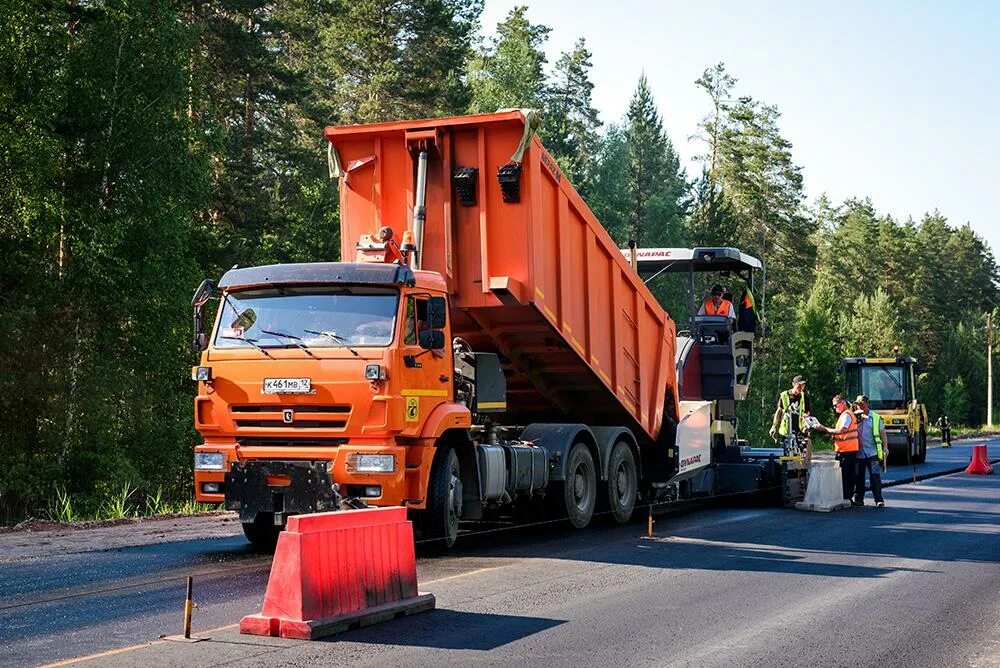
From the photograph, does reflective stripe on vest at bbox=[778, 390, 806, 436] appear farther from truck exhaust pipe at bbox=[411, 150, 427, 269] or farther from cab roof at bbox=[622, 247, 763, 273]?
truck exhaust pipe at bbox=[411, 150, 427, 269]

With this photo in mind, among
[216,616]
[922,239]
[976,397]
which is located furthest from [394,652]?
[922,239]

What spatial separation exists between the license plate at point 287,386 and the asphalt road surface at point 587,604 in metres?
1.58

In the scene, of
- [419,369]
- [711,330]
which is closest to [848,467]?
[711,330]

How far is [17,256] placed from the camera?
23547mm

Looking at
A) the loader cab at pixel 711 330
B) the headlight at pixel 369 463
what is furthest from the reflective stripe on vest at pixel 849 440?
the headlight at pixel 369 463

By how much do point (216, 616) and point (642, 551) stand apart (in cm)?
544

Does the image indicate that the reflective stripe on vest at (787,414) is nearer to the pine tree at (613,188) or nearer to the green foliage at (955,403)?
the pine tree at (613,188)

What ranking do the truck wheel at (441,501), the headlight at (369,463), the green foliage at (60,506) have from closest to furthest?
the headlight at (369,463)
the truck wheel at (441,501)
the green foliage at (60,506)

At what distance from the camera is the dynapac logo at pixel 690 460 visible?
17.0m

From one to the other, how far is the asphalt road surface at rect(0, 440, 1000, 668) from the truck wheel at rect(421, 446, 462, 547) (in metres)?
0.25

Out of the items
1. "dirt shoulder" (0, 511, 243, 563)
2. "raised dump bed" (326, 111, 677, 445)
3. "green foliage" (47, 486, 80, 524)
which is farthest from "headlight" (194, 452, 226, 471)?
"green foliage" (47, 486, 80, 524)

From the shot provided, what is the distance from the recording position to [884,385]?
1387 inches

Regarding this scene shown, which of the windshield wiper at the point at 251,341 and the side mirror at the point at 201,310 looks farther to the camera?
the side mirror at the point at 201,310

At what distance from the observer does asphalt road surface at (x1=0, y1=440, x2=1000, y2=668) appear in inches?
295
